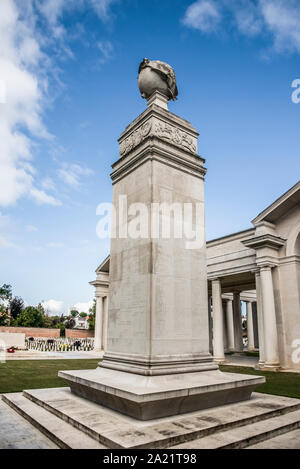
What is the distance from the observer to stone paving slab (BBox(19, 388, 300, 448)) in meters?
5.32

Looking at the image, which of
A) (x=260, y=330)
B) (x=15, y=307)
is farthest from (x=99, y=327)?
(x=15, y=307)

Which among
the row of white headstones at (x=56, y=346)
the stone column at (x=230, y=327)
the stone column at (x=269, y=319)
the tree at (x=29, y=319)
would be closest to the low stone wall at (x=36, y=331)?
the tree at (x=29, y=319)

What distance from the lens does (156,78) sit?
10.4 m

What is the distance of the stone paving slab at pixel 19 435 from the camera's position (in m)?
5.72

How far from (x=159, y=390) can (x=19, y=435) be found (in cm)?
293

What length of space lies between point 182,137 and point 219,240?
20601 millimetres

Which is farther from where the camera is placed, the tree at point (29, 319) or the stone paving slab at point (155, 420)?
the tree at point (29, 319)

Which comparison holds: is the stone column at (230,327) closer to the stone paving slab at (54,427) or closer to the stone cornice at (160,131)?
the stone cornice at (160,131)

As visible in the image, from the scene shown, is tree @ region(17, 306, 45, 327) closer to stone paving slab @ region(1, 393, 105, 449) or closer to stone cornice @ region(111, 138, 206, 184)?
stone paving slab @ region(1, 393, 105, 449)

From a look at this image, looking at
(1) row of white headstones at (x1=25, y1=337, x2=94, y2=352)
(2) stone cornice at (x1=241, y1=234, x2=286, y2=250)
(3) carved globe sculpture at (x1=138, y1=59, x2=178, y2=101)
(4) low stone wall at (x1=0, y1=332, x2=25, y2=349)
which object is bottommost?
(1) row of white headstones at (x1=25, y1=337, x2=94, y2=352)

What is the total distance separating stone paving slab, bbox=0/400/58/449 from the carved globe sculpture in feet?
32.7

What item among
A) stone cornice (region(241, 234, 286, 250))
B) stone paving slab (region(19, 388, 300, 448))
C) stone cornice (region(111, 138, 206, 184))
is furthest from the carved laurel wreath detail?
stone cornice (region(241, 234, 286, 250))

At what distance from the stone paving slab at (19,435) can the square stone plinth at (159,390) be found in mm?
1462
